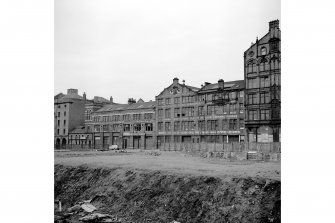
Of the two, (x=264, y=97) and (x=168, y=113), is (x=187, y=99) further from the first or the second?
(x=264, y=97)

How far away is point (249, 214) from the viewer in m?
7.77

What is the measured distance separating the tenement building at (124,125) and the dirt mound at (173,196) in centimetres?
1602

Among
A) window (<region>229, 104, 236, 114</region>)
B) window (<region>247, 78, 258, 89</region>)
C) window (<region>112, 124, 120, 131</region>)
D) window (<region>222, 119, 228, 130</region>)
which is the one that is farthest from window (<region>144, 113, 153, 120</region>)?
window (<region>247, 78, 258, 89</region>)

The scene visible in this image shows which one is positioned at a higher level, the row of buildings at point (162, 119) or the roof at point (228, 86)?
the roof at point (228, 86)

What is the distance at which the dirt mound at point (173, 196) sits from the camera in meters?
7.95

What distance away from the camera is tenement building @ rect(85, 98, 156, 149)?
96.3 ft

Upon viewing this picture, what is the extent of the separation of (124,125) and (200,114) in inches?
317

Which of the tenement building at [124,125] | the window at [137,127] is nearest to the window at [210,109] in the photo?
the tenement building at [124,125]

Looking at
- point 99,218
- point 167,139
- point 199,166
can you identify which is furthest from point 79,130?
point 99,218

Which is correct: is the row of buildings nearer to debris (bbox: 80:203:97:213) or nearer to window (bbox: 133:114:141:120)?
window (bbox: 133:114:141:120)

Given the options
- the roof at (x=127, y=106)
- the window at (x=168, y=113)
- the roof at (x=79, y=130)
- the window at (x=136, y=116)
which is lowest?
the roof at (x=79, y=130)

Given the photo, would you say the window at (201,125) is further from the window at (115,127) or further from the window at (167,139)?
the window at (115,127)
